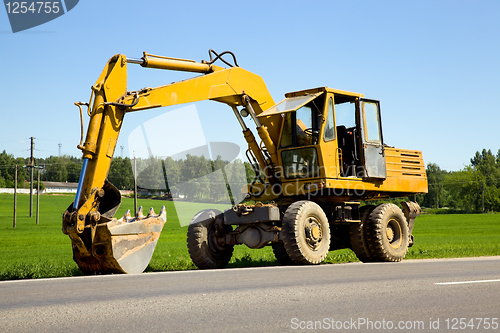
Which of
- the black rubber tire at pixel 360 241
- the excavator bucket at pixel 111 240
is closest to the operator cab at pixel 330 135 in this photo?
the black rubber tire at pixel 360 241

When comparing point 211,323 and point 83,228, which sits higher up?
point 83,228

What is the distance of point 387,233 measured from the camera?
13500 mm

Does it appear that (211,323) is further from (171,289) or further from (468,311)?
(468,311)

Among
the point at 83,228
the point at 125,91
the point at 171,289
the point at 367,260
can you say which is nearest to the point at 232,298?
the point at 171,289

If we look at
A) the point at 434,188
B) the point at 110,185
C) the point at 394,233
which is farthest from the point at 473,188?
the point at 110,185

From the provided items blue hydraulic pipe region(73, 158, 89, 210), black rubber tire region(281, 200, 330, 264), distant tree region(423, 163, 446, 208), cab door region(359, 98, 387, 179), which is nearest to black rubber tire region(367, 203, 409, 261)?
cab door region(359, 98, 387, 179)

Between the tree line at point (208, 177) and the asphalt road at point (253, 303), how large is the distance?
461 centimetres

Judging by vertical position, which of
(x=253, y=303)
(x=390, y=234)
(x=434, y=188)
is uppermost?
(x=434, y=188)

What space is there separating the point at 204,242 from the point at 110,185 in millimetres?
2900

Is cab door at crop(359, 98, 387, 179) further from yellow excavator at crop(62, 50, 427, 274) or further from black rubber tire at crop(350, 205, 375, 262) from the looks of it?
black rubber tire at crop(350, 205, 375, 262)

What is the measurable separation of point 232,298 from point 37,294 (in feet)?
8.40

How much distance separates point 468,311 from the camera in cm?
545

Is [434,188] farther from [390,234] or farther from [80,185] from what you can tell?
[80,185]

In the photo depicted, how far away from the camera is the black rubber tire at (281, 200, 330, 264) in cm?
1073
